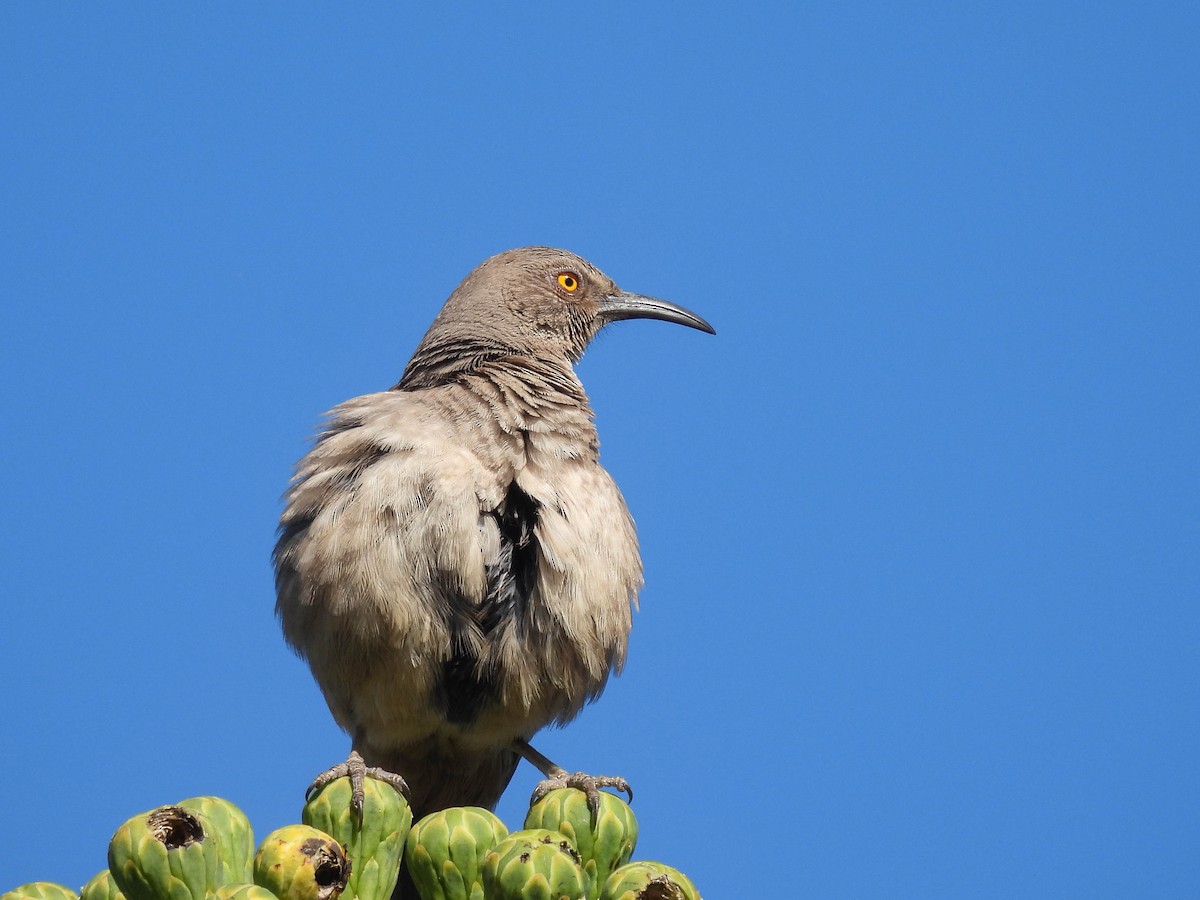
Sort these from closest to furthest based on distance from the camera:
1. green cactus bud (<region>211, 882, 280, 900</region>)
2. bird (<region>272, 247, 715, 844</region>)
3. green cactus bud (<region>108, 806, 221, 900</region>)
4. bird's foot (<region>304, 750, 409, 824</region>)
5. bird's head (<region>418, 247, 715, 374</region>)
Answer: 1. green cactus bud (<region>211, 882, 280, 900</region>)
2. green cactus bud (<region>108, 806, 221, 900</region>)
3. bird's foot (<region>304, 750, 409, 824</region>)
4. bird (<region>272, 247, 715, 844</region>)
5. bird's head (<region>418, 247, 715, 374</region>)

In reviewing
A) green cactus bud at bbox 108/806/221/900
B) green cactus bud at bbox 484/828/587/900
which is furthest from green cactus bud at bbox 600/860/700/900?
green cactus bud at bbox 108/806/221/900

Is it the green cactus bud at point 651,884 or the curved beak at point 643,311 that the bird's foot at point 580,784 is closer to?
the green cactus bud at point 651,884

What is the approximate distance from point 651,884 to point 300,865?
3.06 ft

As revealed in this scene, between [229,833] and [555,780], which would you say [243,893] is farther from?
[555,780]

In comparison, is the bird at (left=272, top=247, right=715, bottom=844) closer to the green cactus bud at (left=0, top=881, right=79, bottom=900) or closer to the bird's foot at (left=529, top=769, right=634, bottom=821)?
the bird's foot at (left=529, top=769, right=634, bottom=821)

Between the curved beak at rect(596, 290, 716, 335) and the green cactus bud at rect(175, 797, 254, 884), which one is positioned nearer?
the green cactus bud at rect(175, 797, 254, 884)

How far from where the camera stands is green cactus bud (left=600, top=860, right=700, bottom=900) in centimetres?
362

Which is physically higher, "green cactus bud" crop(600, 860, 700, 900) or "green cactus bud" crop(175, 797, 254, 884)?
"green cactus bud" crop(600, 860, 700, 900)

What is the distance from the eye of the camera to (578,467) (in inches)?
252

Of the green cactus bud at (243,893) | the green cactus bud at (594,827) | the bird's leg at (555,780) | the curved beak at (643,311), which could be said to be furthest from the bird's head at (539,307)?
the green cactus bud at (243,893)

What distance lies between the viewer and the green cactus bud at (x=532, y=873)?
3508 mm

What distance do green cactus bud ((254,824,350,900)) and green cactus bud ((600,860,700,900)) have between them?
2.47 ft

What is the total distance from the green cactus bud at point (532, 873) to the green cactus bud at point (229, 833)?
2.16 feet

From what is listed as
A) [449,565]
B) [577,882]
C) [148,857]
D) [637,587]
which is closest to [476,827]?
[577,882]
